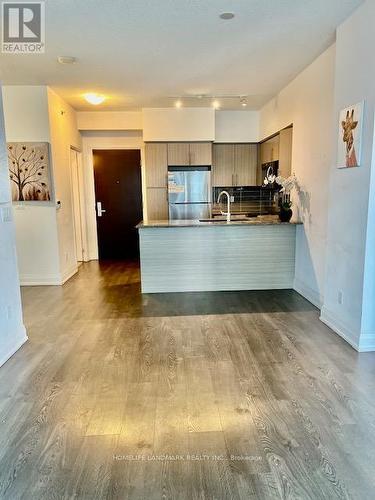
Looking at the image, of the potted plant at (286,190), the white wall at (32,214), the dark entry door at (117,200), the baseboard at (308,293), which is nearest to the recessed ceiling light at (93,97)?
the white wall at (32,214)

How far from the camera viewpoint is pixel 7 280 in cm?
280

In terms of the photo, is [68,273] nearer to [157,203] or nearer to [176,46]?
[157,203]

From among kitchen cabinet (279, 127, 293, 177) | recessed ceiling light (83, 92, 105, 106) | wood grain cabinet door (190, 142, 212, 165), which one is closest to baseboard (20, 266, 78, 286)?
recessed ceiling light (83, 92, 105, 106)

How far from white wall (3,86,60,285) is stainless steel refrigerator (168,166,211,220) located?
7.02 feet

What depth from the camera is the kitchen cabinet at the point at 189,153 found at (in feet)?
19.8

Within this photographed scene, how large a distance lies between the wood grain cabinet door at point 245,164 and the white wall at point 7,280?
177 inches

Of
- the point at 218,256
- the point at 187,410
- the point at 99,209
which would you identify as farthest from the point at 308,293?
the point at 99,209

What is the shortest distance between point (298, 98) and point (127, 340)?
142 inches

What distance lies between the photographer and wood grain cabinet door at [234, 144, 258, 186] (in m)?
6.44

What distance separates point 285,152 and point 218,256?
1827 mm

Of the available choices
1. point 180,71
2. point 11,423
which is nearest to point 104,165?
point 180,71

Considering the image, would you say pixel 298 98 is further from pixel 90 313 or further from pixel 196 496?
pixel 196 496

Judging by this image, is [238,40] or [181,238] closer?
[238,40]

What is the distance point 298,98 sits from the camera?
4.33 meters
